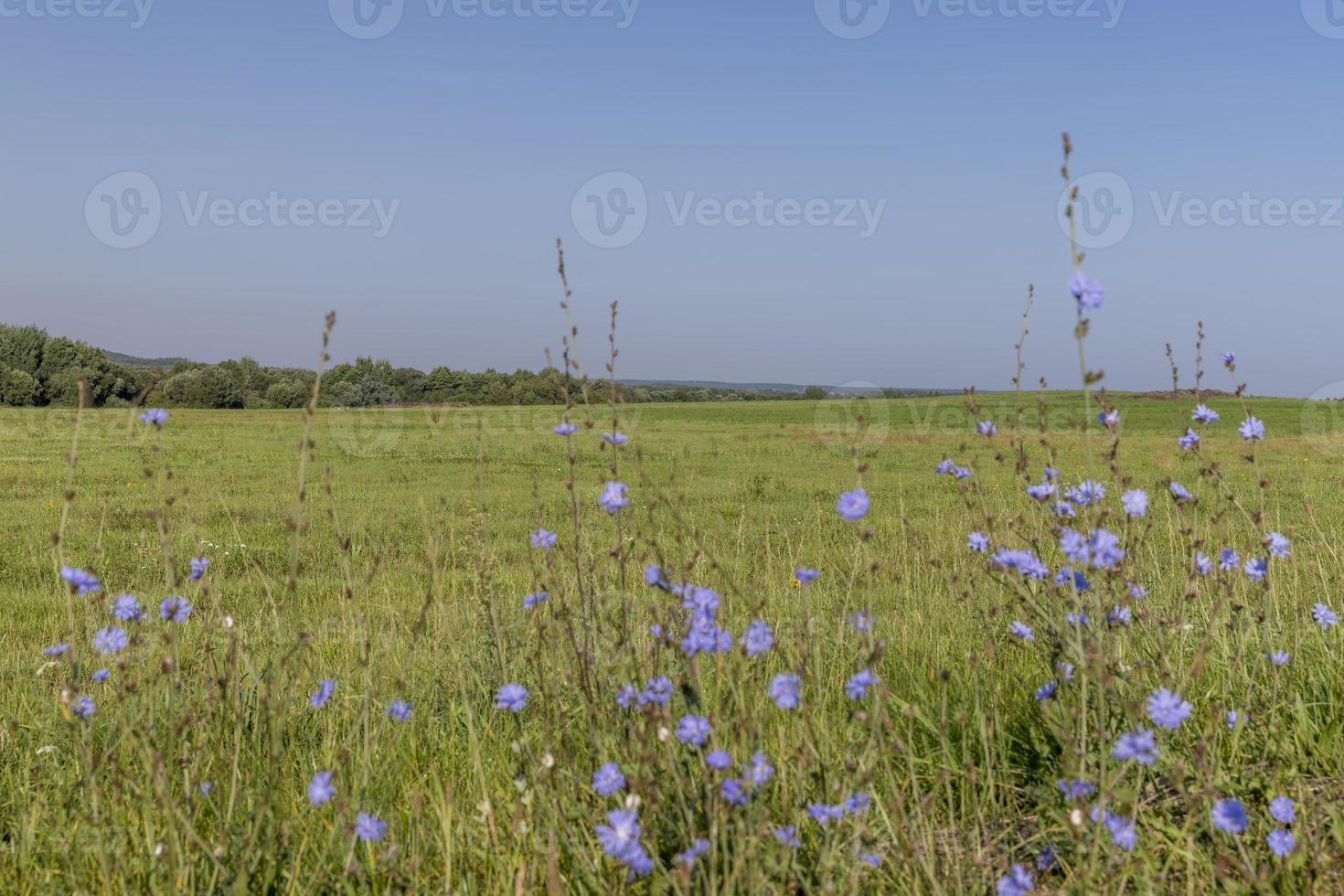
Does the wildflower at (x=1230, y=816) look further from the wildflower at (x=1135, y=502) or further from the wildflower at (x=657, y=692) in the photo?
the wildflower at (x=657, y=692)

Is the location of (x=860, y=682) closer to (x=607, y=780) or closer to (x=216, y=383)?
(x=607, y=780)

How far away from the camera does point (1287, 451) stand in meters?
21.0

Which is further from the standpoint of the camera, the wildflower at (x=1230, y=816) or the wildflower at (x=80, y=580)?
the wildflower at (x=80, y=580)

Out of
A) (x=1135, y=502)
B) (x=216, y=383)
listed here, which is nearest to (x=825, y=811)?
(x=1135, y=502)

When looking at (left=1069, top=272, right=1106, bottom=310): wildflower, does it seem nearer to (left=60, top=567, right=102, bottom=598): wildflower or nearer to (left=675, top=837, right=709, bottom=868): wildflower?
(left=675, top=837, right=709, bottom=868): wildflower

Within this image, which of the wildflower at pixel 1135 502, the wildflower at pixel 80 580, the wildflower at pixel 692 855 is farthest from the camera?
the wildflower at pixel 1135 502

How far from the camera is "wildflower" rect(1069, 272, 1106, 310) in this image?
1.60 meters

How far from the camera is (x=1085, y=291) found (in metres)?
1.62

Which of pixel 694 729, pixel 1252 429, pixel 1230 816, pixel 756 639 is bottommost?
pixel 1230 816

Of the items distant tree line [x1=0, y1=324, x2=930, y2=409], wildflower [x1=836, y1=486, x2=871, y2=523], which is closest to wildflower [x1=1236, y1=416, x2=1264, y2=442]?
wildflower [x1=836, y1=486, x2=871, y2=523]

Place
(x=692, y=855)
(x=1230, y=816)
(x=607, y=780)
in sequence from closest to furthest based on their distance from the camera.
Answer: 1. (x=692, y=855)
2. (x=1230, y=816)
3. (x=607, y=780)

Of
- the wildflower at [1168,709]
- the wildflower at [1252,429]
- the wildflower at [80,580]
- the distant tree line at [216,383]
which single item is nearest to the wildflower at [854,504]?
the wildflower at [1168,709]

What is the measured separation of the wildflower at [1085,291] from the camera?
1.60m

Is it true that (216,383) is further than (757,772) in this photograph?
Yes
